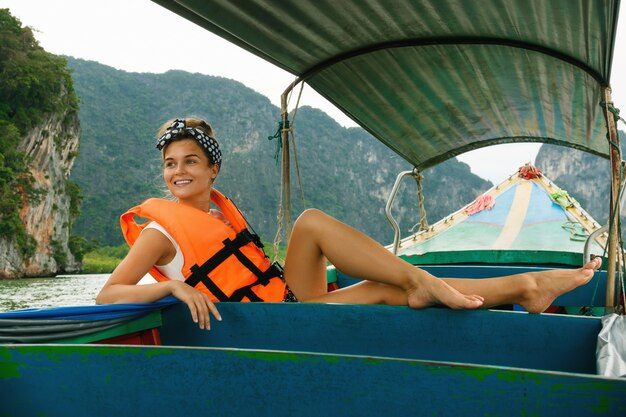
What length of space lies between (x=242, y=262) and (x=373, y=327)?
0.59 meters

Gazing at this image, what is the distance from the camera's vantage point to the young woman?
169 centimetres

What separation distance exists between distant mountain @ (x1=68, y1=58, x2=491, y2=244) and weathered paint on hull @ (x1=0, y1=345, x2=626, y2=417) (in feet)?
148

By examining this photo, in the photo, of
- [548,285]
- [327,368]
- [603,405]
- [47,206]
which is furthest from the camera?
[47,206]

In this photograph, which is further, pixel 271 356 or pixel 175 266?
pixel 175 266

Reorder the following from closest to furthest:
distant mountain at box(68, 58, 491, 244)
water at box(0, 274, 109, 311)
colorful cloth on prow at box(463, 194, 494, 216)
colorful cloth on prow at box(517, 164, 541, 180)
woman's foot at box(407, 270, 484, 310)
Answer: woman's foot at box(407, 270, 484, 310) < colorful cloth on prow at box(463, 194, 494, 216) < colorful cloth on prow at box(517, 164, 541, 180) < water at box(0, 274, 109, 311) < distant mountain at box(68, 58, 491, 244)

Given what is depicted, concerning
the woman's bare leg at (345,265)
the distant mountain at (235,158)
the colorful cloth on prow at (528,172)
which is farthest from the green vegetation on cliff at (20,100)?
the woman's bare leg at (345,265)

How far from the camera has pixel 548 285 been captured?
68.5 inches

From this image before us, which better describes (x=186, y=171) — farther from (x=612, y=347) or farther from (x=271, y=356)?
(x=612, y=347)

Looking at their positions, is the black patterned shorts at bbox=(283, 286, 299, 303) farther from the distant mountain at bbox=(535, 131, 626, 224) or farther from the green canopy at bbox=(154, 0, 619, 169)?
the distant mountain at bbox=(535, 131, 626, 224)

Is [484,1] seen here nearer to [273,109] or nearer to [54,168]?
[54,168]

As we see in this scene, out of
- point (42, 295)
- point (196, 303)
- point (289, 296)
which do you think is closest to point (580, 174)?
point (42, 295)

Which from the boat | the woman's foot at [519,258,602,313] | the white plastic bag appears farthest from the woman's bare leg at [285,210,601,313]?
the white plastic bag

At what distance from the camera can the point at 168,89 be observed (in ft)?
217

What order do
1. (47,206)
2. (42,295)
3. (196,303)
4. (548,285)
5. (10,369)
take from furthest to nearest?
1. (47,206)
2. (42,295)
3. (548,285)
4. (196,303)
5. (10,369)
